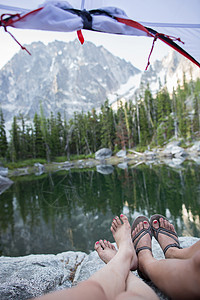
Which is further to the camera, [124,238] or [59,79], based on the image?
[59,79]

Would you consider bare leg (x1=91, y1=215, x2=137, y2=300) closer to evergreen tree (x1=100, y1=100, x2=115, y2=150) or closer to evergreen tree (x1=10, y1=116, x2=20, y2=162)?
evergreen tree (x1=10, y1=116, x2=20, y2=162)

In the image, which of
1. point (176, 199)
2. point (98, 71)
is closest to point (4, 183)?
point (176, 199)

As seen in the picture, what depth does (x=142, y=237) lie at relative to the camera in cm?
125

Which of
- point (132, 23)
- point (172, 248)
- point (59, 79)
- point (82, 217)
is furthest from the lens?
point (59, 79)

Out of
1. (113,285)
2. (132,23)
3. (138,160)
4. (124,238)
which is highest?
(132,23)

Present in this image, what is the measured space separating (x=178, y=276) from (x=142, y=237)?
0.64 meters

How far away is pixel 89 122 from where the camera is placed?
24375mm

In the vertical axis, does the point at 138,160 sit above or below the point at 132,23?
below

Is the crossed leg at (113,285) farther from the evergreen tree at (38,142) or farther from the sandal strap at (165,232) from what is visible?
the evergreen tree at (38,142)

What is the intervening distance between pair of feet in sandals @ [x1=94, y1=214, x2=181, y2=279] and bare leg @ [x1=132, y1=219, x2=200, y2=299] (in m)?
0.25

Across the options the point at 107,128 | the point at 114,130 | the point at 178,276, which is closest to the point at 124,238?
the point at 178,276

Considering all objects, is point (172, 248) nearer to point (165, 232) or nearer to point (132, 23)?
point (165, 232)

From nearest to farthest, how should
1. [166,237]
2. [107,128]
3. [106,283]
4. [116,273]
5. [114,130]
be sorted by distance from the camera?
[106,283] < [116,273] < [166,237] < [107,128] < [114,130]

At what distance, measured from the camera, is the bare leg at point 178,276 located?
0.57 m
